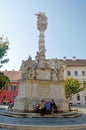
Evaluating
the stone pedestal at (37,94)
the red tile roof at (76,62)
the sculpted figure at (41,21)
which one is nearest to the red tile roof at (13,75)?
the red tile roof at (76,62)

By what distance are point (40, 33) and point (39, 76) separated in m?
4.29

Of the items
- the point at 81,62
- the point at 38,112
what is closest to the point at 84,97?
the point at 81,62

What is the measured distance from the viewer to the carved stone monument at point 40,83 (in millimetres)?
12531

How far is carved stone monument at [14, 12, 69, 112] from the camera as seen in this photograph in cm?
1253

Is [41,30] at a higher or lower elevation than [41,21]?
lower

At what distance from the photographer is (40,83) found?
42.9 feet

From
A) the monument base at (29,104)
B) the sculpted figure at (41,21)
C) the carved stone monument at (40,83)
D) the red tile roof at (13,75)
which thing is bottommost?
the monument base at (29,104)

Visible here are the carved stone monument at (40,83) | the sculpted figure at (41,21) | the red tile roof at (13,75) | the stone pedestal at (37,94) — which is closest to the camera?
the stone pedestal at (37,94)

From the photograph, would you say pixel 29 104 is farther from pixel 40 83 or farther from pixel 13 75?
pixel 13 75

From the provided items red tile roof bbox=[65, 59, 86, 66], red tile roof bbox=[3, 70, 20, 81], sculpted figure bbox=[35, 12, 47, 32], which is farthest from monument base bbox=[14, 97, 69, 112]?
red tile roof bbox=[65, 59, 86, 66]

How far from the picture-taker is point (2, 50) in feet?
82.6

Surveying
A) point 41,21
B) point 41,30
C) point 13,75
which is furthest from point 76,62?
point 41,30

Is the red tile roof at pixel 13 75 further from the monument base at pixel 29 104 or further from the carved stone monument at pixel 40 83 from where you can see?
the monument base at pixel 29 104

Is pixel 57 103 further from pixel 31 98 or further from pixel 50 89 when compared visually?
pixel 31 98
